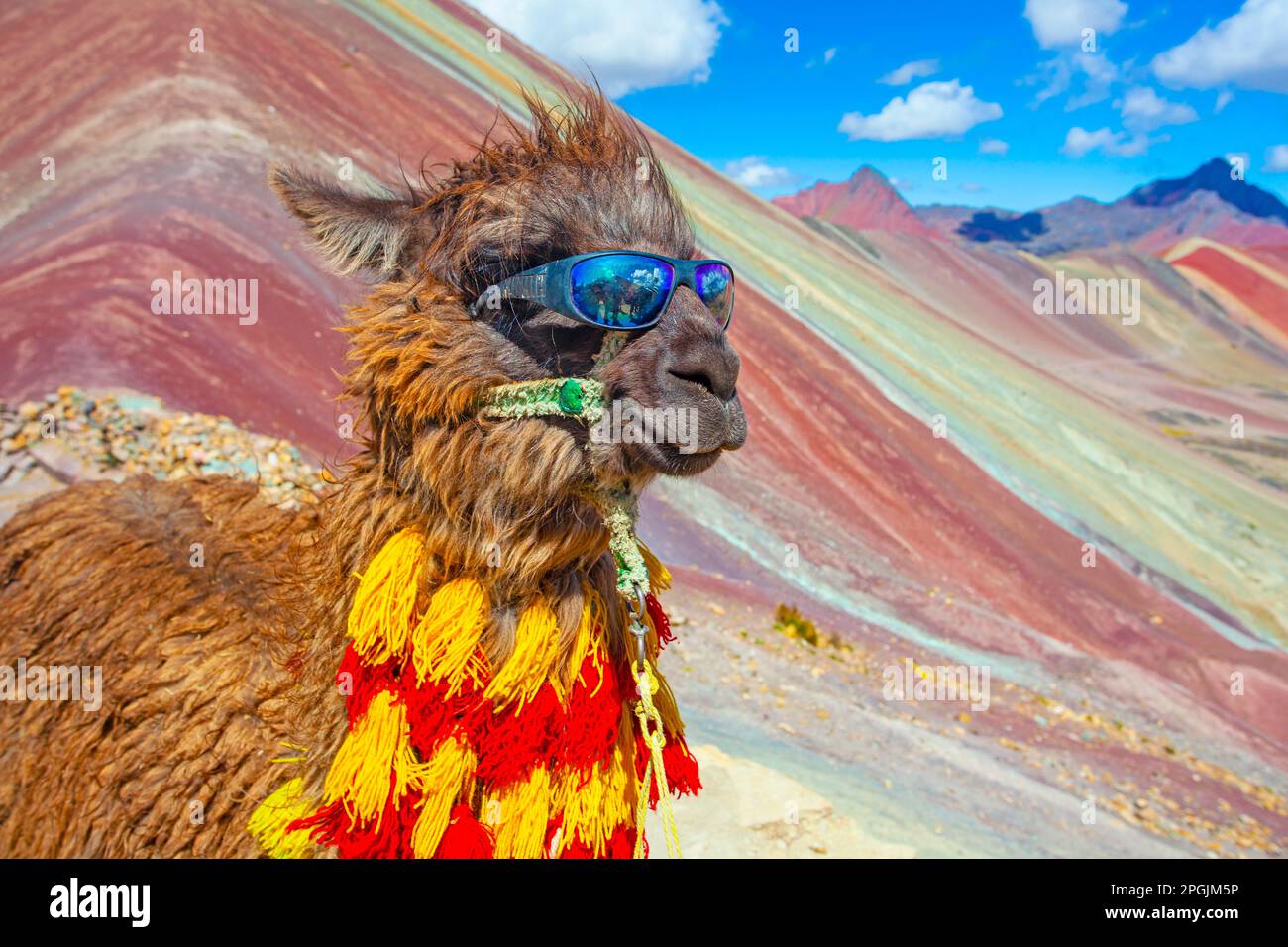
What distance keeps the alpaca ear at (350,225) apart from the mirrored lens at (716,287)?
2.71ft

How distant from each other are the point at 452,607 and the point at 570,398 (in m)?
0.61

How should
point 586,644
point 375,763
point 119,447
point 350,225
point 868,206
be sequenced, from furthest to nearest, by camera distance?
point 868,206
point 119,447
point 350,225
point 586,644
point 375,763

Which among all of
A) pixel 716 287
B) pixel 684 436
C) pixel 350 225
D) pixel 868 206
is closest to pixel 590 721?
pixel 684 436

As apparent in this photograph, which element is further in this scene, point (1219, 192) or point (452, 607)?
point (1219, 192)

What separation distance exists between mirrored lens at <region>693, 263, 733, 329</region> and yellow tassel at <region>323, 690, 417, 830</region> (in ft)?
4.55

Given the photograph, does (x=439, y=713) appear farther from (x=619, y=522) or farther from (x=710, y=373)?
(x=710, y=373)

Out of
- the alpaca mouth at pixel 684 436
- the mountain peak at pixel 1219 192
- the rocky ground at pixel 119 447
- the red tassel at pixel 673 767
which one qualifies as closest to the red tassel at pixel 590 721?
the red tassel at pixel 673 767

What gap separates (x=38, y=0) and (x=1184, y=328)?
65156 millimetres

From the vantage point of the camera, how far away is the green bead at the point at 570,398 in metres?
2.26

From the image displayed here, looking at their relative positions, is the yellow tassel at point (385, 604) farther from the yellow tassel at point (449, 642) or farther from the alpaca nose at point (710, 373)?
the alpaca nose at point (710, 373)

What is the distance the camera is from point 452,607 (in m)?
2.13
